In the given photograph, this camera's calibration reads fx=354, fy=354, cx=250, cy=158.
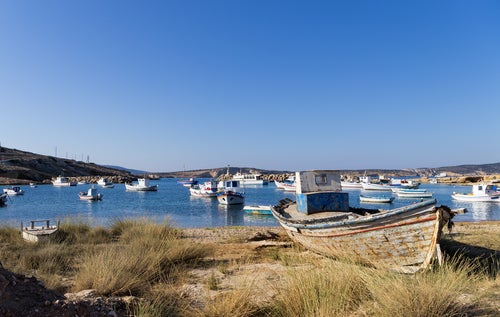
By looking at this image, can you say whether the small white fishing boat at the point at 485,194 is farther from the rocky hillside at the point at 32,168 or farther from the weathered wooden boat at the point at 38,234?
the rocky hillside at the point at 32,168

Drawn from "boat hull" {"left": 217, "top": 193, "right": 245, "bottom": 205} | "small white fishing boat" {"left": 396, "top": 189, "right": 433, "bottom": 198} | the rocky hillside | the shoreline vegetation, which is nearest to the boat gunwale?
the shoreline vegetation

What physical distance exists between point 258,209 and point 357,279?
29.7 metres

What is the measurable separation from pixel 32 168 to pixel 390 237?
13287 centimetres

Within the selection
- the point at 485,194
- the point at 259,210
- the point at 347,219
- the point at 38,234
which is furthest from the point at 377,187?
the point at 38,234

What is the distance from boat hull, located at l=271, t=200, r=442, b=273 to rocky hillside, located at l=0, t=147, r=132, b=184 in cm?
10840

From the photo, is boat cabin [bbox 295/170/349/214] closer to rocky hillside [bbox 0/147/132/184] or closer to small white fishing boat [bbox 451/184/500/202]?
small white fishing boat [bbox 451/184/500/202]

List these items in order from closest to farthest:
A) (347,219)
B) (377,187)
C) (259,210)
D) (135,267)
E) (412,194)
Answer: (135,267) < (347,219) < (259,210) < (412,194) < (377,187)

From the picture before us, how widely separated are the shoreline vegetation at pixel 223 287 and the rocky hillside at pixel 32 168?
106 m

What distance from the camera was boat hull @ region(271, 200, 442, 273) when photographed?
6.96 meters

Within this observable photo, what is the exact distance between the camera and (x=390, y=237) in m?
7.46

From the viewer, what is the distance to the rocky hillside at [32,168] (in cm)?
10119

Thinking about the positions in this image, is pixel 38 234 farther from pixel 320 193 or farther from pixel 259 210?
pixel 259 210

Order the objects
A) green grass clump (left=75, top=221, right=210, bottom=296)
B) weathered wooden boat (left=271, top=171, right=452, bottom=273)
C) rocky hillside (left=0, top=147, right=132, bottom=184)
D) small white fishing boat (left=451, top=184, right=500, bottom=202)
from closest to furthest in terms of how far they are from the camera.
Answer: green grass clump (left=75, top=221, right=210, bottom=296)
weathered wooden boat (left=271, top=171, right=452, bottom=273)
small white fishing boat (left=451, top=184, right=500, bottom=202)
rocky hillside (left=0, top=147, right=132, bottom=184)

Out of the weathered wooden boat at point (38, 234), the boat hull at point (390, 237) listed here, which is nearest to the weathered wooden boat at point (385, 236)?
the boat hull at point (390, 237)
